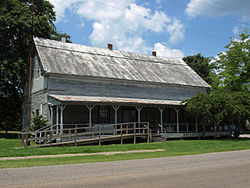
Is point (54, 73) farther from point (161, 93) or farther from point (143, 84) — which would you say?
point (161, 93)

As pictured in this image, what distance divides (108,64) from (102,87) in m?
3.41

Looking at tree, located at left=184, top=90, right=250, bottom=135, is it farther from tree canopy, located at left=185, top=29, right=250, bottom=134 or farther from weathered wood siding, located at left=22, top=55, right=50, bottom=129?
weathered wood siding, located at left=22, top=55, right=50, bottom=129

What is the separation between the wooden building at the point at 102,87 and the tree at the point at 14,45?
1.66 m

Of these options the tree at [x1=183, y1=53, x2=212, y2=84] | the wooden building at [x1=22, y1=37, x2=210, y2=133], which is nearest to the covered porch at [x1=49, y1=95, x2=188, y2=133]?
the wooden building at [x1=22, y1=37, x2=210, y2=133]

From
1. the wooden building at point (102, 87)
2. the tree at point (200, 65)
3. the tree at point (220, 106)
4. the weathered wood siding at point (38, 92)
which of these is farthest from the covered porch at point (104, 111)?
the tree at point (200, 65)

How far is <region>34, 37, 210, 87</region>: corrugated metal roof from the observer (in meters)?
23.9

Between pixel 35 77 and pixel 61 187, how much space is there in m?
19.9

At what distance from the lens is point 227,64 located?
34125 millimetres

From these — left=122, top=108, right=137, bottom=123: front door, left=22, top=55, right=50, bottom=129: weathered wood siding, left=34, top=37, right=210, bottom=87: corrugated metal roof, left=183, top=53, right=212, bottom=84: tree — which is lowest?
left=122, top=108, right=137, bottom=123: front door

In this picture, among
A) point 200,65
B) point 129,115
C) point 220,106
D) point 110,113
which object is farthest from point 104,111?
point 200,65

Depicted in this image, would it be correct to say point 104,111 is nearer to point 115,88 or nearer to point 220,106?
point 115,88

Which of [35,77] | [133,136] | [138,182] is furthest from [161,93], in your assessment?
[138,182]

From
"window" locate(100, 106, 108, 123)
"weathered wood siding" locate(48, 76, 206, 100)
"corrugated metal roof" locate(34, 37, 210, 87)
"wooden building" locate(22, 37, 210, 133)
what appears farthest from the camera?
"window" locate(100, 106, 108, 123)

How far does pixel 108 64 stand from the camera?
26938 mm
